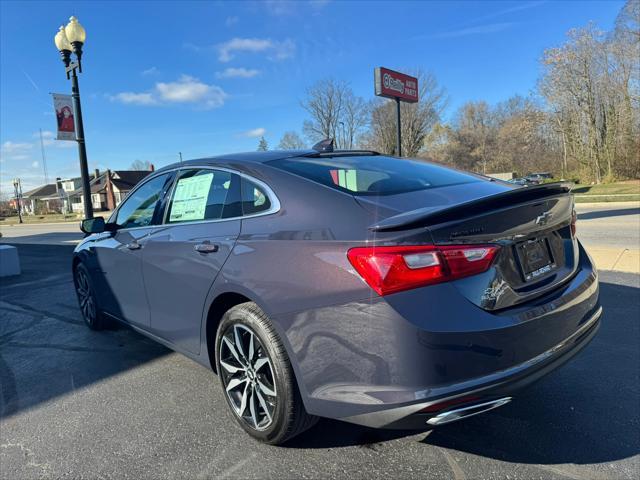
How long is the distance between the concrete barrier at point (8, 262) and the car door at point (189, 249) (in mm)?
7167

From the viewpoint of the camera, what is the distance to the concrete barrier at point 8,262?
8.79m

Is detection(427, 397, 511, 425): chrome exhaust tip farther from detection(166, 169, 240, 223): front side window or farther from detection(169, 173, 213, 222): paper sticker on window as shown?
detection(169, 173, 213, 222): paper sticker on window

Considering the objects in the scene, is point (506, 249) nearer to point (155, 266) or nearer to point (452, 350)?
point (452, 350)

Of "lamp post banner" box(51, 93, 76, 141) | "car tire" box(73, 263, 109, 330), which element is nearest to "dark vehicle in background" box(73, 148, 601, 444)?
"car tire" box(73, 263, 109, 330)

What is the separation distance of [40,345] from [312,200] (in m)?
3.86

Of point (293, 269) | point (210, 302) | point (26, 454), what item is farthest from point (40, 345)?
point (293, 269)

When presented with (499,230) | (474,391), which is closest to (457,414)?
(474,391)

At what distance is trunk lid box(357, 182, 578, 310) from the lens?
1926 millimetres

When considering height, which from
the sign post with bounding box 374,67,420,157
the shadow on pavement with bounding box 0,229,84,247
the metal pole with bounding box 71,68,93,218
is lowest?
the shadow on pavement with bounding box 0,229,84,247

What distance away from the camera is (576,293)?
93.9 inches

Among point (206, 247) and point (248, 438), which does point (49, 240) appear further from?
point (248, 438)

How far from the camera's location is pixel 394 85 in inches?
643

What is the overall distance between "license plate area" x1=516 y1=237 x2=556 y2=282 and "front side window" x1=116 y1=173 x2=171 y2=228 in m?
→ 2.71

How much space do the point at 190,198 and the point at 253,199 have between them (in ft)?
2.62
